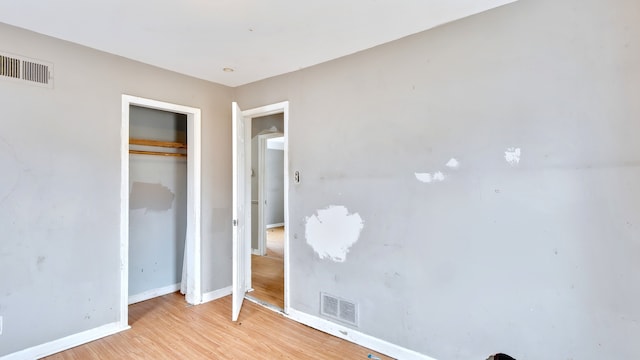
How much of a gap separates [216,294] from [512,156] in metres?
3.23

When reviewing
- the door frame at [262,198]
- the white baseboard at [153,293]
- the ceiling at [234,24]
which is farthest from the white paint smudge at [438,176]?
the door frame at [262,198]

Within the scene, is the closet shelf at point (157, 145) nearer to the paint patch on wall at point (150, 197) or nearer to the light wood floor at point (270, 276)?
the paint patch on wall at point (150, 197)

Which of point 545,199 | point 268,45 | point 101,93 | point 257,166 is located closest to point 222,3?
point 268,45

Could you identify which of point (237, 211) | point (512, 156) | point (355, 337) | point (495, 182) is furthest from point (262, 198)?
point (512, 156)

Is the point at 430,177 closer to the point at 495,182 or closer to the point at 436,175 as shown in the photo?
the point at 436,175

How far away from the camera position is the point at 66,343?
2.50 metres

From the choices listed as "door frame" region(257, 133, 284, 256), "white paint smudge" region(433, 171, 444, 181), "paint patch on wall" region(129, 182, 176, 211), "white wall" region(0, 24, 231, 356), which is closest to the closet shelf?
"paint patch on wall" region(129, 182, 176, 211)

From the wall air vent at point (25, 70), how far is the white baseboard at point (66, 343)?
1.99m

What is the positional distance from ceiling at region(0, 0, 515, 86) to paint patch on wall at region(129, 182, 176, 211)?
1.43m

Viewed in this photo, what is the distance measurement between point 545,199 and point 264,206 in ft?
14.3

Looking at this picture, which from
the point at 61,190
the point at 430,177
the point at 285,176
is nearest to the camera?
the point at 430,177

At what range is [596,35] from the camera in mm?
1696

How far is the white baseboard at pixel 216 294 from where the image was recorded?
11.4 ft

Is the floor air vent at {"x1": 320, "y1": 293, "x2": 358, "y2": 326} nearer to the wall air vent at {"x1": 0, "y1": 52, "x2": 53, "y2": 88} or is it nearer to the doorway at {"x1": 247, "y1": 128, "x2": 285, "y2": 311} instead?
the doorway at {"x1": 247, "y1": 128, "x2": 285, "y2": 311}
